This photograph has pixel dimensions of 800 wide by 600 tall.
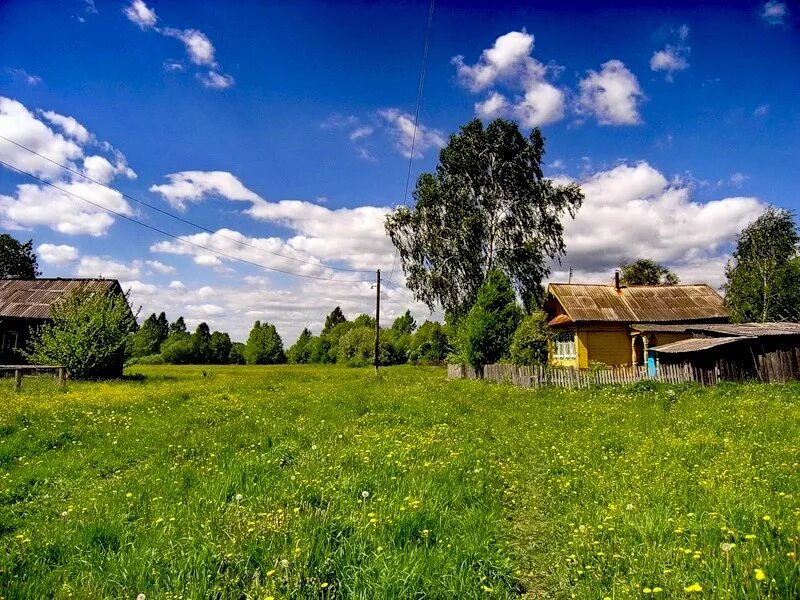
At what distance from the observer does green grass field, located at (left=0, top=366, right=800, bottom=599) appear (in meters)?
3.48

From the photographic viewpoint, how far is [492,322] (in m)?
27.9

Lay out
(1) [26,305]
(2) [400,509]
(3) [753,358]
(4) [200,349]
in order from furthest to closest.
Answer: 1. (4) [200,349]
2. (1) [26,305]
3. (3) [753,358]
4. (2) [400,509]

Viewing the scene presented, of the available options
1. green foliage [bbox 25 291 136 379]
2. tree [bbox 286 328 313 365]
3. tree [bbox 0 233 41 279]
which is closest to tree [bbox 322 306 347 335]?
tree [bbox 286 328 313 365]

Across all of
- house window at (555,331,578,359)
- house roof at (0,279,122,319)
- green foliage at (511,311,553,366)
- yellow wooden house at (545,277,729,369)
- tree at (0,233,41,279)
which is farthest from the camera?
tree at (0,233,41,279)

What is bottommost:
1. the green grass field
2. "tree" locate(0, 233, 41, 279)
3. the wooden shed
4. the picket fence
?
the green grass field

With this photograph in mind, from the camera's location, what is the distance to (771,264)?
3853 cm

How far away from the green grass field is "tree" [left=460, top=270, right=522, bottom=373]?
17.0 metres

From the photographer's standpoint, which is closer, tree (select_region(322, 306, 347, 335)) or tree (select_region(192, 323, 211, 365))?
tree (select_region(192, 323, 211, 365))

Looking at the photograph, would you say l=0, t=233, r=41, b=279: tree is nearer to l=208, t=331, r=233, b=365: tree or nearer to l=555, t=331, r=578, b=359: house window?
l=208, t=331, r=233, b=365: tree

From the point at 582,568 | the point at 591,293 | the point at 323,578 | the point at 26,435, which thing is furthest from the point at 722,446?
the point at 591,293

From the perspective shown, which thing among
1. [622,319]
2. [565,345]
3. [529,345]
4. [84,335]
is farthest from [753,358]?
[84,335]

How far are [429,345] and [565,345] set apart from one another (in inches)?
1369

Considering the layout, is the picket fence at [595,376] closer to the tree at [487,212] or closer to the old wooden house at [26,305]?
the tree at [487,212]

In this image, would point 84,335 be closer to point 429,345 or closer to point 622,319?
point 622,319
